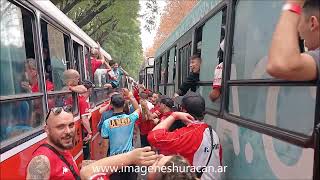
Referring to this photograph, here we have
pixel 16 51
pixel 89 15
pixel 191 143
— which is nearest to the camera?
pixel 191 143

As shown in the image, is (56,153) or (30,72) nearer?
(56,153)

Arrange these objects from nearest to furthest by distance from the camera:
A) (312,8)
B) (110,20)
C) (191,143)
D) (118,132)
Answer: (312,8) → (191,143) → (118,132) → (110,20)

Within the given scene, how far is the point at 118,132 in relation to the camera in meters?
5.26

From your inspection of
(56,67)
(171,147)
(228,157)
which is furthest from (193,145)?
(56,67)

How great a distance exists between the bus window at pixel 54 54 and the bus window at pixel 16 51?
562 mm

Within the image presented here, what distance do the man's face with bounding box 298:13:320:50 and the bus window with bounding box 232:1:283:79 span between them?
584 millimetres

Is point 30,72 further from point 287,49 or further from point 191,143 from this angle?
point 287,49

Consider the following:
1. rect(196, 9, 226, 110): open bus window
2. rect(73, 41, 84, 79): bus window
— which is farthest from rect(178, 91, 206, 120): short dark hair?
rect(73, 41, 84, 79): bus window

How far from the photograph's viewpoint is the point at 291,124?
231cm

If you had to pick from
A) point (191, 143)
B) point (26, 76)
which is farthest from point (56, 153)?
point (26, 76)

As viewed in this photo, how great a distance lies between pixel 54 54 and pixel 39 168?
2.98 metres

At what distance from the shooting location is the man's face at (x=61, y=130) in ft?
9.38

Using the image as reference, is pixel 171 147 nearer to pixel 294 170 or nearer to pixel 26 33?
pixel 294 170

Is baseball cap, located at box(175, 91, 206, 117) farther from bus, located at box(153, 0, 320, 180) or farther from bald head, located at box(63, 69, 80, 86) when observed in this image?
bald head, located at box(63, 69, 80, 86)
